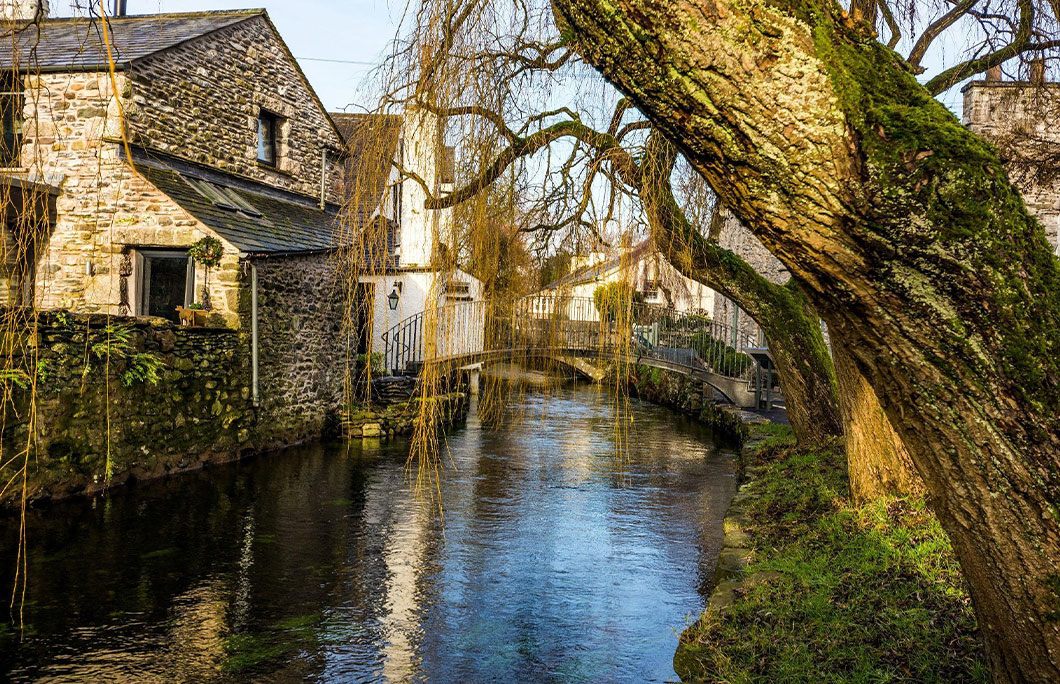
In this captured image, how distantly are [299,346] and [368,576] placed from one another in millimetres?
7689

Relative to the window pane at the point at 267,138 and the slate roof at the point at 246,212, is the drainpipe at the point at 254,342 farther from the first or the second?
the window pane at the point at 267,138

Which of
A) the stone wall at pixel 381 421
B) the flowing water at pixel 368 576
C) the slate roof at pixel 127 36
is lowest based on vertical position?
the flowing water at pixel 368 576

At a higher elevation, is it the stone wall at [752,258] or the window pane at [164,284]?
the stone wall at [752,258]

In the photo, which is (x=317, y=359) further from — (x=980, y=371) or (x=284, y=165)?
(x=980, y=371)

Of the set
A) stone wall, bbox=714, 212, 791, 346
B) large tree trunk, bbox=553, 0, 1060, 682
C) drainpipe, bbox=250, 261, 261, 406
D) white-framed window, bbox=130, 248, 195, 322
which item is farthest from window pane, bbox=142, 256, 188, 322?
stone wall, bbox=714, 212, 791, 346

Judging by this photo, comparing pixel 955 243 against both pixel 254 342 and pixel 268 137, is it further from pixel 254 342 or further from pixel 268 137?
pixel 268 137

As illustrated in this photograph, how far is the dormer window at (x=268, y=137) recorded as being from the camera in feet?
53.2

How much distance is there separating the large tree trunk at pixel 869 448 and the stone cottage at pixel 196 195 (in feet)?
25.5

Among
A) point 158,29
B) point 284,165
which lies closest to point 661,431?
point 284,165

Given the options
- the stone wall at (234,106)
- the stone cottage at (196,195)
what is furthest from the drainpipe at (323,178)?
the stone cottage at (196,195)

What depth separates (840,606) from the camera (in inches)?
180

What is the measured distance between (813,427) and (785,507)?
8.89 feet

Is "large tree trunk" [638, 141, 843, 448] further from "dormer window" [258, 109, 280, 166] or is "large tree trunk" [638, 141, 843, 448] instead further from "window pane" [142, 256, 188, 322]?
"dormer window" [258, 109, 280, 166]

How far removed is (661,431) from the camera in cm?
1700
